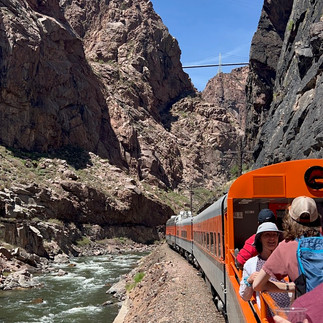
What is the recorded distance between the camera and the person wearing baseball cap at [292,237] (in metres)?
3.02

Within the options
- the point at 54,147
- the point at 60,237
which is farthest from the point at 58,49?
the point at 60,237

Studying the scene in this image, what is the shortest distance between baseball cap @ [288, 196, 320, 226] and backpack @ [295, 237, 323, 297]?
0.26 metres

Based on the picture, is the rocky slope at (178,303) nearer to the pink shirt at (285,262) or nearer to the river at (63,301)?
the river at (63,301)

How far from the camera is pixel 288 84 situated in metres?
32.3

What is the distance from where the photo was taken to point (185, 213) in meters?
34.2

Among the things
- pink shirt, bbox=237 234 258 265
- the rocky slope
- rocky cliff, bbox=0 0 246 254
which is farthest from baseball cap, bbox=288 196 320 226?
rocky cliff, bbox=0 0 246 254

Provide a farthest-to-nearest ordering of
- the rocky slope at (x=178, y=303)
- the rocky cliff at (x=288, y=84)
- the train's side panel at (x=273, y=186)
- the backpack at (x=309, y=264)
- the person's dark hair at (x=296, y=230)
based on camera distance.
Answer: the rocky cliff at (x=288, y=84) < the rocky slope at (x=178, y=303) < the train's side panel at (x=273, y=186) < the person's dark hair at (x=296, y=230) < the backpack at (x=309, y=264)

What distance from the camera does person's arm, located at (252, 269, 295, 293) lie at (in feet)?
10.6

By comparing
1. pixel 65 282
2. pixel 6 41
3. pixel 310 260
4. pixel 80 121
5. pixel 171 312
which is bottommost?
pixel 65 282

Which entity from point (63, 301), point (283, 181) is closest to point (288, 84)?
point (63, 301)

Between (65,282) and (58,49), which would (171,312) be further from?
(58,49)

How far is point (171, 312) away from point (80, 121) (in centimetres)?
6950

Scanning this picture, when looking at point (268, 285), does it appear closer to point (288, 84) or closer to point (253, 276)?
point (253, 276)

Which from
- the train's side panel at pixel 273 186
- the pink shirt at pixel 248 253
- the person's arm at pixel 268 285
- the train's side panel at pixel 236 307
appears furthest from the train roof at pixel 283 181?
the person's arm at pixel 268 285
